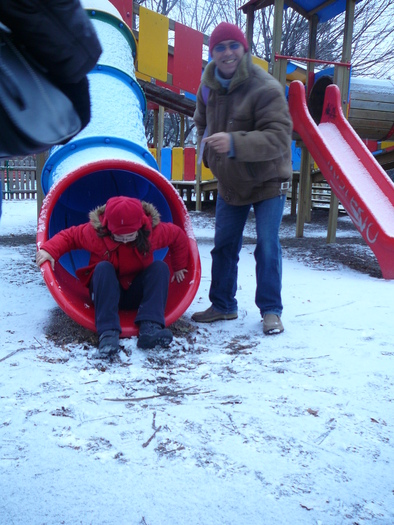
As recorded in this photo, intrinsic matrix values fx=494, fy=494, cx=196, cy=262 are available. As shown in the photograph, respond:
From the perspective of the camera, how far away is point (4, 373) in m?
2.07

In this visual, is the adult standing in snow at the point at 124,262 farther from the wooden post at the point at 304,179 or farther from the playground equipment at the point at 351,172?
the wooden post at the point at 304,179

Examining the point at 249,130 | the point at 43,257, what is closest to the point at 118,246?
the point at 43,257

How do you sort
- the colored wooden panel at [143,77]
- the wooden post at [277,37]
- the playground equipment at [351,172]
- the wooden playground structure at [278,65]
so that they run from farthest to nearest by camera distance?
1. the colored wooden panel at [143,77]
2. the wooden playground structure at [278,65]
3. the wooden post at [277,37]
4. the playground equipment at [351,172]

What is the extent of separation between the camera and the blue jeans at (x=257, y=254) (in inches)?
106

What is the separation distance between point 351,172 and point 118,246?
324 cm

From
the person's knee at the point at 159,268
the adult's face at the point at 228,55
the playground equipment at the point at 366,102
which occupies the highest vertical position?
the playground equipment at the point at 366,102

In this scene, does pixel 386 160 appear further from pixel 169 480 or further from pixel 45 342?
pixel 169 480

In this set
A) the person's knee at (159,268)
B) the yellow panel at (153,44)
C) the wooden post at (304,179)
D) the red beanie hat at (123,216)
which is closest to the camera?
the red beanie hat at (123,216)

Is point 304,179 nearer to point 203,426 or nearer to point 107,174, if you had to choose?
point 107,174

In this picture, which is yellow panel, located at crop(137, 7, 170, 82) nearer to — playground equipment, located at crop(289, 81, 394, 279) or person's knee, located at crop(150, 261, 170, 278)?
playground equipment, located at crop(289, 81, 394, 279)

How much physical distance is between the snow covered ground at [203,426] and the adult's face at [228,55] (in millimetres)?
1397

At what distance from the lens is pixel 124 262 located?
2.63 meters

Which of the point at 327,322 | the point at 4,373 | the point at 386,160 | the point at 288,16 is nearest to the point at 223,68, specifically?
the point at 327,322

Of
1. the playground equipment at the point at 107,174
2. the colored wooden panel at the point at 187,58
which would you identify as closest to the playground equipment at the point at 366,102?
the colored wooden panel at the point at 187,58
